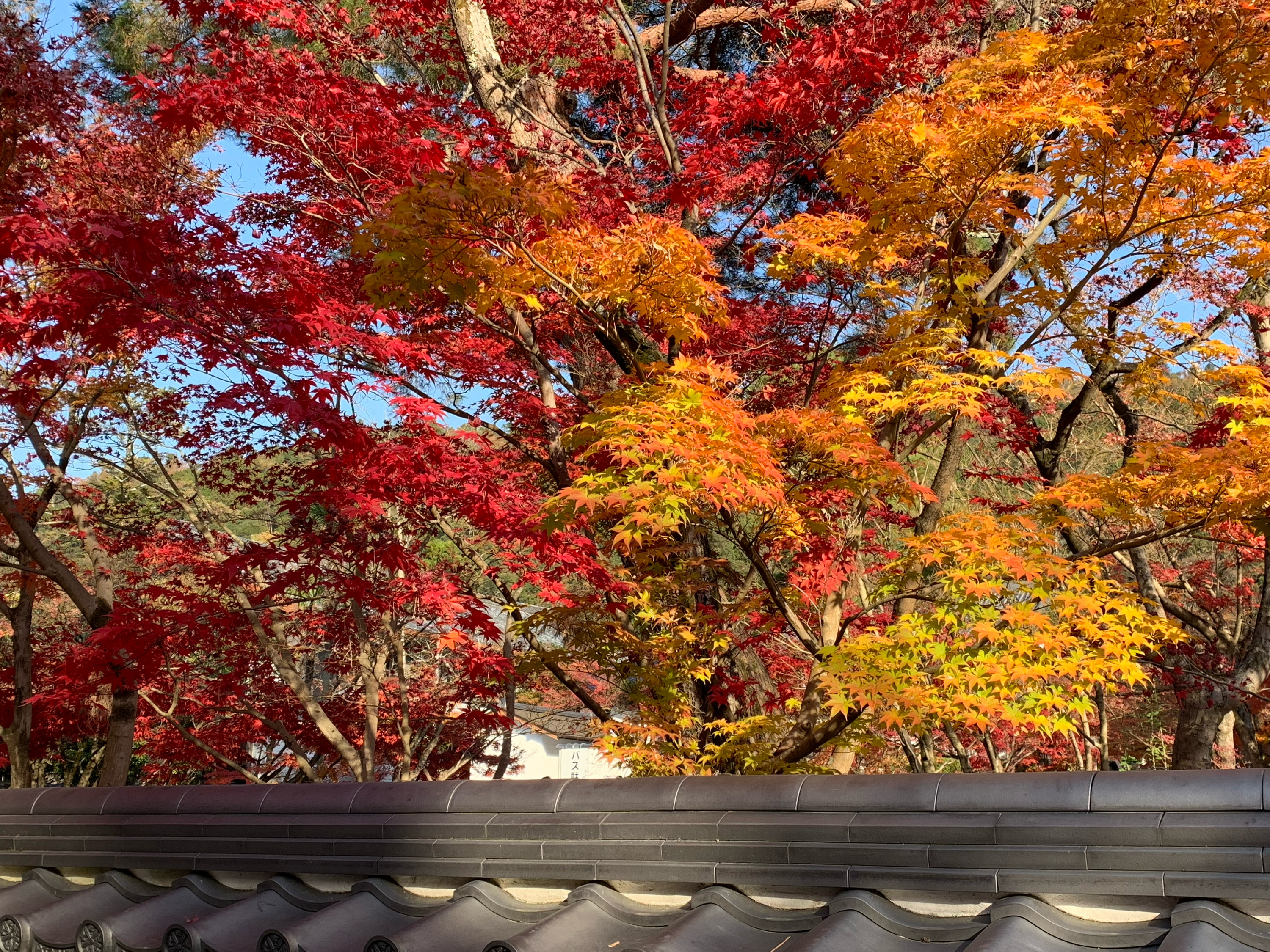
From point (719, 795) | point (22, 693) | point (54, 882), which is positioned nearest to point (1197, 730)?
point (719, 795)

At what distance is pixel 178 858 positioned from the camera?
3.65 meters

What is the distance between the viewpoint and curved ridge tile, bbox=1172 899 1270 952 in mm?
2111

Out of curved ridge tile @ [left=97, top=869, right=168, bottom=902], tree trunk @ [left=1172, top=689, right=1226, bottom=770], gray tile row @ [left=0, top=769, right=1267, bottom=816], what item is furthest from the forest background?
curved ridge tile @ [left=97, top=869, right=168, bottom=902]

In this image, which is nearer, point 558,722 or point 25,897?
point 25,897

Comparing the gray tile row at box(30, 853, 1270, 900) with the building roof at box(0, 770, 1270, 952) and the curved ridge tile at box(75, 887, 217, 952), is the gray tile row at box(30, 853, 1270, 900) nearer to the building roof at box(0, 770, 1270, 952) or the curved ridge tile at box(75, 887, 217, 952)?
the building roof at box(0, 770, 1270, 952)

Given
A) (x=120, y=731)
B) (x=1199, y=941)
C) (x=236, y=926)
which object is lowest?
(x=236, y=926)

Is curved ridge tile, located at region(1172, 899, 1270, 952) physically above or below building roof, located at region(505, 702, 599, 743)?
below

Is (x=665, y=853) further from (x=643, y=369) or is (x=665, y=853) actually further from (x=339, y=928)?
(x=643, y=369)

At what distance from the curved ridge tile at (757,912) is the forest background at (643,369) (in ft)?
6.37

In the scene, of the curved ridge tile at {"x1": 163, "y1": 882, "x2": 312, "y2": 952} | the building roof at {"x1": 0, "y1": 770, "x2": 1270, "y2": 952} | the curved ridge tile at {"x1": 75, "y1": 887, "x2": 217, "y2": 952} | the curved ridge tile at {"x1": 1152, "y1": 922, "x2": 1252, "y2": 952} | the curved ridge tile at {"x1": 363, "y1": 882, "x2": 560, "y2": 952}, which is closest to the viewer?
the curved ridge tile at {"x1": 1152, "y1": 922, "x2": 1252, "y2": 952}

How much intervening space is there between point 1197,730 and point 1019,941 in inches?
317

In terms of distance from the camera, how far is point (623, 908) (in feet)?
9.27

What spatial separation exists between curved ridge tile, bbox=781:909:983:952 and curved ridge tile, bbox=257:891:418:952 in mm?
1268

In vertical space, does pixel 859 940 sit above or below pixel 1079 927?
below
